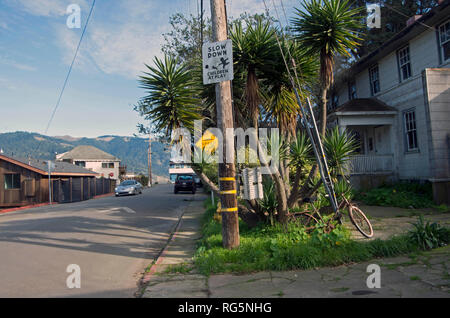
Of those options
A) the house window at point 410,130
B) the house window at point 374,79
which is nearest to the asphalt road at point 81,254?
the house window at point 410,130

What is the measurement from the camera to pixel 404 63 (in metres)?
16.0

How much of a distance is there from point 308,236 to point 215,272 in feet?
6.73

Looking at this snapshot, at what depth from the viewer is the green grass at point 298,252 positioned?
19.4 feet

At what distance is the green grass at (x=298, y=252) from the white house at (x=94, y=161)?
186 ft

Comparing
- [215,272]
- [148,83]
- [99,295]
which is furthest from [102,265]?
[148,83]

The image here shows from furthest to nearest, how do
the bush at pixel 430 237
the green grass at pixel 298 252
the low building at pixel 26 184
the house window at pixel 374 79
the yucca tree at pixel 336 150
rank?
the low building at pixel 26 184 < the house window at pixel 374 79 < the yucca tree at pixel 336 150 < the bush at pixel 430 237 < the green grass at pixel 298 252

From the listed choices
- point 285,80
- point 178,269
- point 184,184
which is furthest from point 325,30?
point 184,184

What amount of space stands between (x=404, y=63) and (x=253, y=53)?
11.3 metres

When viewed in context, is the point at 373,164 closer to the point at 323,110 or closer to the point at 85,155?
the point at 323,110

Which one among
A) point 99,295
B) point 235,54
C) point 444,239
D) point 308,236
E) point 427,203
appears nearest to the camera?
point 99,295

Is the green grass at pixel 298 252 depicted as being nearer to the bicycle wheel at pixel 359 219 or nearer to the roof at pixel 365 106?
the bicycle wheel at pixel 359 219
